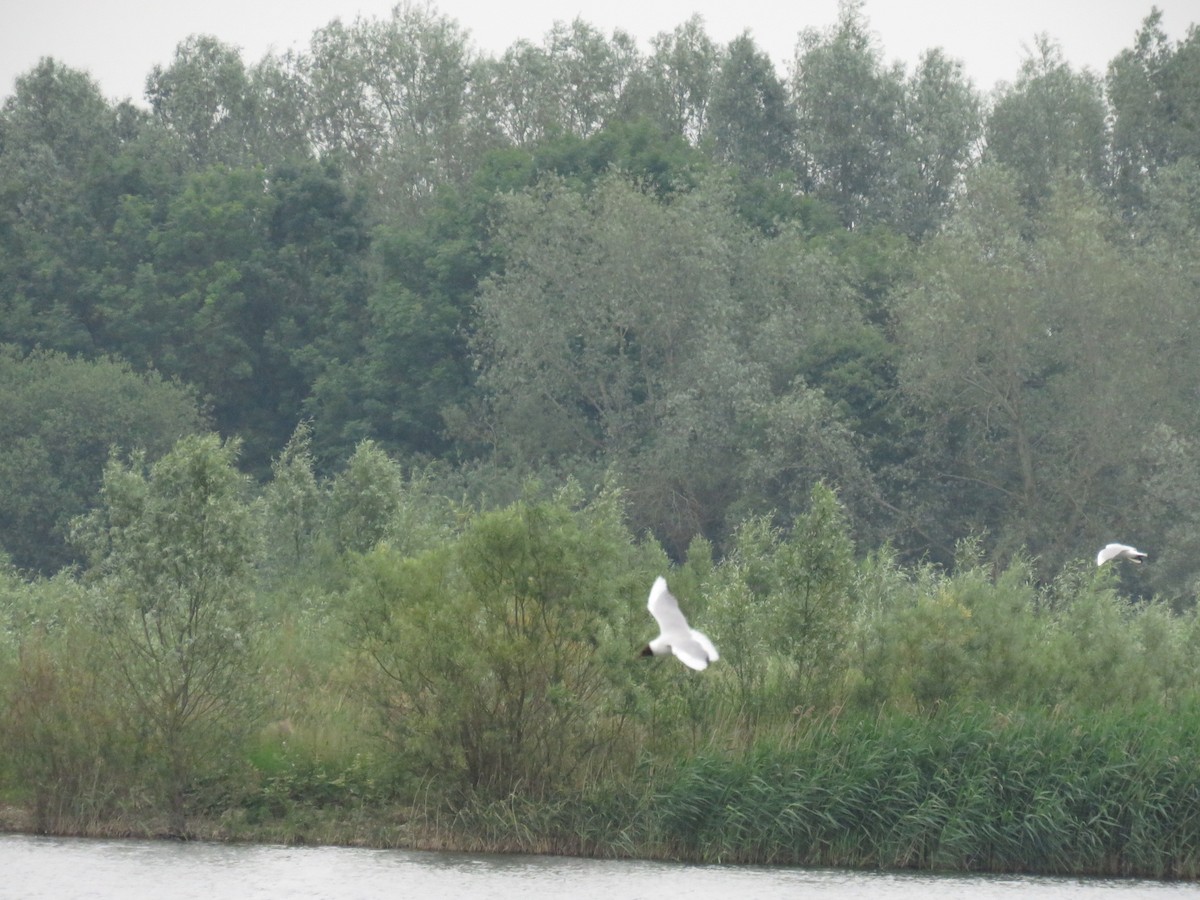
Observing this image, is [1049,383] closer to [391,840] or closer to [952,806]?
[952,806]

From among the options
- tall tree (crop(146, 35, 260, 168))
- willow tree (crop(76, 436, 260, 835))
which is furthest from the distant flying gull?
tall tree (crop(146, 35, 260, 168))

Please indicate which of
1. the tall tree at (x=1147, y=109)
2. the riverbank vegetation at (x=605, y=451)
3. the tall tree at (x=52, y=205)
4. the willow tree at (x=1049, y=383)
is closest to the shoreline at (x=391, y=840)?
the riverbank vegetation at (x=605, y=451)

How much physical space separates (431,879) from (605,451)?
122ft

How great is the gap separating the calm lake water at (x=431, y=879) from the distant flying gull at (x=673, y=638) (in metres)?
3.63

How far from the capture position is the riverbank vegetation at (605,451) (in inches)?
984

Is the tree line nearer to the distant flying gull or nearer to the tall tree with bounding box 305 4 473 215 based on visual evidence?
the tall tree with bounding box 305 4 473 215

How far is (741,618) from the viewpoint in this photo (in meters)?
26.9

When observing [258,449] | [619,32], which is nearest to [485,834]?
[258,449]

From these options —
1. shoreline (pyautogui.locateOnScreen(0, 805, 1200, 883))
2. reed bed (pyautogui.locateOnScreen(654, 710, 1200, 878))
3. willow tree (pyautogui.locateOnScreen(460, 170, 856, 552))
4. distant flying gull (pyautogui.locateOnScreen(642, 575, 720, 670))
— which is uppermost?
willow tree (pyautogui.locateOnScreen(460, 170, 856, 552))

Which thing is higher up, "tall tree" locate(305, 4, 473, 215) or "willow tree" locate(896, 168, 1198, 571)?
"tall tree" locate(305, 4, 473, 215)

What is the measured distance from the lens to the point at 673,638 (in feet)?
66.3

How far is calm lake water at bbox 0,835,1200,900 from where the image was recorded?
2211 cm

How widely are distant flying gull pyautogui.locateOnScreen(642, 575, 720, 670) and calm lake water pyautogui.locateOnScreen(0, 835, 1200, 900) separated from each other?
3.63 m

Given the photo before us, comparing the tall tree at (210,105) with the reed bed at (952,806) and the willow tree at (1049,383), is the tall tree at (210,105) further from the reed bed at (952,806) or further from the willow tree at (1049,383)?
the reed bed at (952,806)
